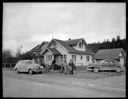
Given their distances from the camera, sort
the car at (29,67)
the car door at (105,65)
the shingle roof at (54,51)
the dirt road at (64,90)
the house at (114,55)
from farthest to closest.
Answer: the house at (114,55) < the shingle roof at (54,51) < the car door at (105,65) < the car at (29,67) < the dirt road at (64,90)

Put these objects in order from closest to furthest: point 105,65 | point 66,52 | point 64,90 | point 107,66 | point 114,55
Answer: point 64,90
point 107,66
point 105,65
point 66,52
point 114,55

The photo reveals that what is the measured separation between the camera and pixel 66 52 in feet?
111

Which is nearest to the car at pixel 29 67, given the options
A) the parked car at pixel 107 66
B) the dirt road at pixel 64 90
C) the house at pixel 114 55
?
the parked car at pixel 107 66

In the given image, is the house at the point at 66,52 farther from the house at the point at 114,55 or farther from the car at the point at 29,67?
the house at the point at 114,55

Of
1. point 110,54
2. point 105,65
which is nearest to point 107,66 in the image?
point 105,65


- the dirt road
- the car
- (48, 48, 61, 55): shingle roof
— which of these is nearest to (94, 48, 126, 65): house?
(48, 48, 61, 55): shingle roof

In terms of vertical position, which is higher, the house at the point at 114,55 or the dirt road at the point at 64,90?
the house at the point at 114,55

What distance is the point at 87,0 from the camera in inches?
180

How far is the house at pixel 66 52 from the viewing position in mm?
33791

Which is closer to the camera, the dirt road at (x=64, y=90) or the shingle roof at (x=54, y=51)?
the dirt road at (x=64, y=90)

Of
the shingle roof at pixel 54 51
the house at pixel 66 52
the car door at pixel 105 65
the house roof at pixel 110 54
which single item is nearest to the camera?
the car door at pixel 105 65

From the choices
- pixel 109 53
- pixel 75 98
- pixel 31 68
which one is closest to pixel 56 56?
pixel 31 68

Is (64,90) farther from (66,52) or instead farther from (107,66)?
(66,52)

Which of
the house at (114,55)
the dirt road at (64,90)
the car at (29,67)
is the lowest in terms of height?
the dirt road at (64,90)
